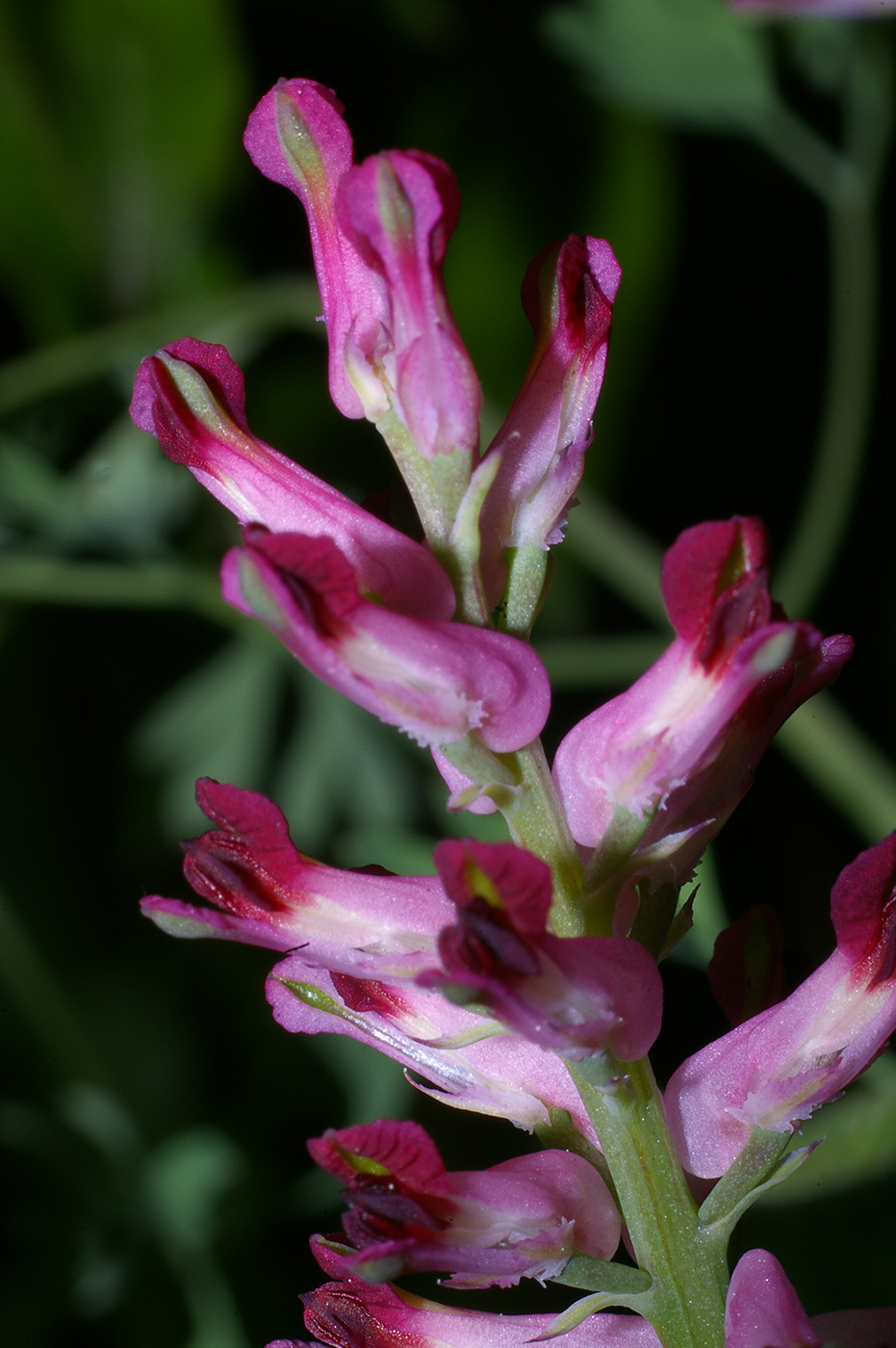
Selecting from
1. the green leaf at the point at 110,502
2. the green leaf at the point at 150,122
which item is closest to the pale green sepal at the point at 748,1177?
the green leaf at the point at 110,502

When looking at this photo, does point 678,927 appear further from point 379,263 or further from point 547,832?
point 379,263

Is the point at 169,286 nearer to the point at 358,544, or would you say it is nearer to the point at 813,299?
the point at 813,299

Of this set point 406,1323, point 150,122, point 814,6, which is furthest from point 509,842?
point 150,122

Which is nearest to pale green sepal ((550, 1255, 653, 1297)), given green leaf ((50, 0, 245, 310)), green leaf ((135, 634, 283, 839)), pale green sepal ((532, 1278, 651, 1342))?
pale green sepal ((532, 1278, 651, 1342))

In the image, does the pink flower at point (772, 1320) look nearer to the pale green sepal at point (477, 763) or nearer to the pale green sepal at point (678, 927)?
the pale green sepal at point (678, 927)

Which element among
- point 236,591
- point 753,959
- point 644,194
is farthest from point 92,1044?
point 644,194

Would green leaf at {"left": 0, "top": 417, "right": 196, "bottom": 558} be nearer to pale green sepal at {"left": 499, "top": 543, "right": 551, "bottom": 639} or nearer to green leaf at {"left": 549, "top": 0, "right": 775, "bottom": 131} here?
green leaf at {"left": 549, "top": 0, "right": 775, "bottom": 131}

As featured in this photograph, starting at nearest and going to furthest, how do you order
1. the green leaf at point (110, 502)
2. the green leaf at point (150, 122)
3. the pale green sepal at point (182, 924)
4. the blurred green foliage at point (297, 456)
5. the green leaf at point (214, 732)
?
the pale green sepal at point (182, 924) → the blurred green foliage at point (297, 456) → the green leaf at point (110, 502) → the green leaf at point (214, 732) → the green leaf at point (150, 122)
